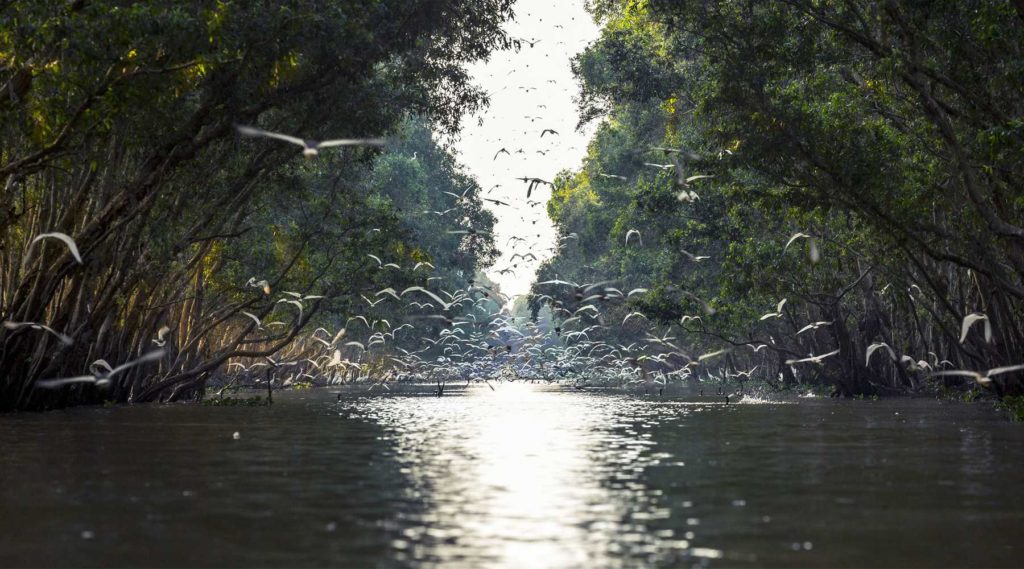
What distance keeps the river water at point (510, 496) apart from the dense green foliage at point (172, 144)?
4.18 metres

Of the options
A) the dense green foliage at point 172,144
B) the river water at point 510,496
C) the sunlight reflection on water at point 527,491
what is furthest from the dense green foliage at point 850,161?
the sunlight reflection on water at point 527,491

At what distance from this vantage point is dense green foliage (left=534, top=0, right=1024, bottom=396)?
1013 inches

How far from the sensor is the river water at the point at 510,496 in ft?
30.7

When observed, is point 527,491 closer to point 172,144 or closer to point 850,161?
point 172,144

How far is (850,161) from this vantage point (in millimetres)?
28719

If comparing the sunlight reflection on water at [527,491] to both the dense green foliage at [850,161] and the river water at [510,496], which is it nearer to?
the river water at [510,496]

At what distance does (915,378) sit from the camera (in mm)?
43906

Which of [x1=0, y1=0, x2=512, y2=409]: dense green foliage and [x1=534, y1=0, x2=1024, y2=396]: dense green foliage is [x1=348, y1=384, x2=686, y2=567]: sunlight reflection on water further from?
[x1=534, y1=0, x2=1024, y2=396]: dense green foliage

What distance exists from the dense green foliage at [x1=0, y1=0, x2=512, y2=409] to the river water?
4178 mm

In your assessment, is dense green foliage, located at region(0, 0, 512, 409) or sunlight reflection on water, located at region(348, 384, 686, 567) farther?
dense green foliage, located at region(0, 0, 512, 409)

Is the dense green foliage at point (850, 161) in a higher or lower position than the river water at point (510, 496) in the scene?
higher

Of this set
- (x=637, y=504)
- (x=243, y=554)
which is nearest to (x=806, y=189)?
(x=637, y=504)

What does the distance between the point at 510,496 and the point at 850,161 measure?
18.1m

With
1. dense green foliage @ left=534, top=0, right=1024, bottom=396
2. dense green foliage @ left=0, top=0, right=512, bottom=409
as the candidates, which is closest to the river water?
dense green foliage @ left=0, top=0, right=512, bottom=409
